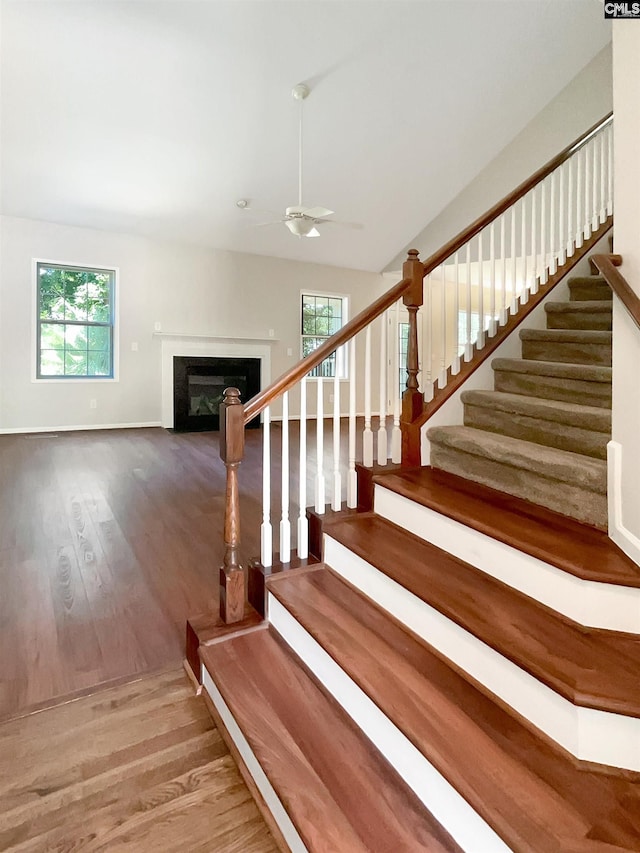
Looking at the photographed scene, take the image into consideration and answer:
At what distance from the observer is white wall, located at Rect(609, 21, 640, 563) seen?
4.38 ft

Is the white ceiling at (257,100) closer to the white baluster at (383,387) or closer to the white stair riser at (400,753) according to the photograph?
the white baluster at (383,387)

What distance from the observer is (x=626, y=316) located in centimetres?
138

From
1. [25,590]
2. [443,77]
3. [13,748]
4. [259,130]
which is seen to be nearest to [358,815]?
[13,748]

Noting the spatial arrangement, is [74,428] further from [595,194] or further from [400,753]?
[595,194]

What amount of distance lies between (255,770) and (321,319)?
7.55 m

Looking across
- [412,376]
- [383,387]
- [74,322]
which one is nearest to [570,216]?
[412,376]

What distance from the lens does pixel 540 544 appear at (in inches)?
55.2

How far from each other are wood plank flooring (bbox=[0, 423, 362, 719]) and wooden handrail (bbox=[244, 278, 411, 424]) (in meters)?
1.00

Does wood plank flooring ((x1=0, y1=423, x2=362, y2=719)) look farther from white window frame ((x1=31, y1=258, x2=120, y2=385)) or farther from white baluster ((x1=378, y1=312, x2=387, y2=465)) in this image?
white window frame ((x1=31, y1=258, x2=120, y2=385))

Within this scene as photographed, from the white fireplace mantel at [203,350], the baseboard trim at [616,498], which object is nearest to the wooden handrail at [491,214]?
the baseboard trim at [616,498]

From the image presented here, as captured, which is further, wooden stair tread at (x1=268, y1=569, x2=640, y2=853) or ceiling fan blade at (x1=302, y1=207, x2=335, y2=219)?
ceiling fan blade at (x1=302, y1=207, x2=335, y2=219)

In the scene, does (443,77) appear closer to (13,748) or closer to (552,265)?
(552,265)

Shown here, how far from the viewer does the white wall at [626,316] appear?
1336 mm

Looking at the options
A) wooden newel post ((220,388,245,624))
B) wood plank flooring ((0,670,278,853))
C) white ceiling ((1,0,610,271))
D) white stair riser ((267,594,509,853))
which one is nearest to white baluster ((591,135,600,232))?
white ceiling ((1,0,610,271))
